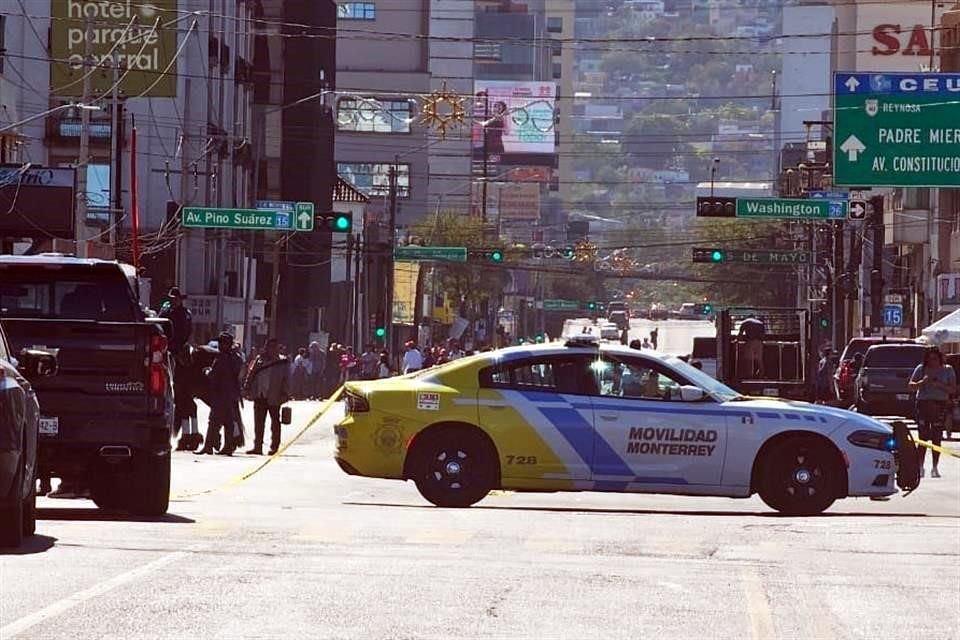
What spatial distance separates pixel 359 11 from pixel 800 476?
6748 inches

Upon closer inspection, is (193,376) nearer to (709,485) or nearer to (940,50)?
(709,485)

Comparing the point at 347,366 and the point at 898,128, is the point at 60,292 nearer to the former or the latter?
the point at 898,128

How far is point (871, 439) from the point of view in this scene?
20812mm

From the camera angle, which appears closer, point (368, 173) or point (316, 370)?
point (316, 370)

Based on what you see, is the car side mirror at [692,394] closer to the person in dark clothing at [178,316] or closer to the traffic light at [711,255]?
the person in dark clothing at [178,316]

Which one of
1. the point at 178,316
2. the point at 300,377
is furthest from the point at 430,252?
the point at 178,316

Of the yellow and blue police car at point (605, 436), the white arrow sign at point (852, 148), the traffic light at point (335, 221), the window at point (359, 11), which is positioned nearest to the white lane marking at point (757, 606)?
the yellow and blue police car at point (605, 436)

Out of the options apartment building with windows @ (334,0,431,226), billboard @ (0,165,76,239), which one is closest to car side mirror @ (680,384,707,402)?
billboard @ (0,165,76,239)

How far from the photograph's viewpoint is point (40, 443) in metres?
17.2

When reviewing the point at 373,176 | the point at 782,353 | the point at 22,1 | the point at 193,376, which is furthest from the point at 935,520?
the point at 373,176

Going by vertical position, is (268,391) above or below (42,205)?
below

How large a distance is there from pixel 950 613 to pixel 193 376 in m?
20.2

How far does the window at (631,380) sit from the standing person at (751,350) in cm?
3841

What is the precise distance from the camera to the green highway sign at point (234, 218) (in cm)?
5838
